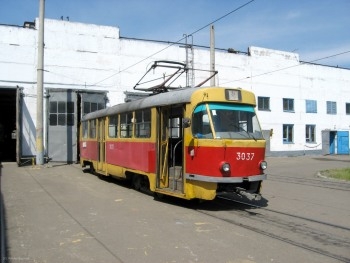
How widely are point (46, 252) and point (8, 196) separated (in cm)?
639

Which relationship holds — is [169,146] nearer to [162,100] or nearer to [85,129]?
[162,100]

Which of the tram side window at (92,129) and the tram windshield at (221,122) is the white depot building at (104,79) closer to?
the tram side window at (92,129)

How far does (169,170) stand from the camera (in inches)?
418

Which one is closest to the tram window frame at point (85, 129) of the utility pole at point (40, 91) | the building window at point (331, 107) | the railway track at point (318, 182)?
the utility pole at point (40, 91)

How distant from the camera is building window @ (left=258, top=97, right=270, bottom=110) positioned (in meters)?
35.1

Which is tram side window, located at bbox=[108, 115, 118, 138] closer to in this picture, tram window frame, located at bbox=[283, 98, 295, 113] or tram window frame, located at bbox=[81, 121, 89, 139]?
tram window frame, located at bbox=[81, 121, 89, 139]

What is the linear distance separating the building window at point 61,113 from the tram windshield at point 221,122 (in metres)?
18.2

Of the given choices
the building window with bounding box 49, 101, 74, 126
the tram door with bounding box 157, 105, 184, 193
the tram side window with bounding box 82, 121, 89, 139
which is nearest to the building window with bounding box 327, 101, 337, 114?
the building window with bounding box 49, 101, 74, 126

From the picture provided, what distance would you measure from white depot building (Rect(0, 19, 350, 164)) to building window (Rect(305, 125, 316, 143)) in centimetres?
8

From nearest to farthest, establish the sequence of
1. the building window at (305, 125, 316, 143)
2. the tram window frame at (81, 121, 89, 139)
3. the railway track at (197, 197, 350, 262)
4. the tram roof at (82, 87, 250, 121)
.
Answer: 1. the railway track at (197, 197, 350, 262)
2. the tram roof at (82, 87, 250, 121)
3. the tram window frame at (81, 121, 89, 139)
4. the building window at (305, 125, 316, 143)

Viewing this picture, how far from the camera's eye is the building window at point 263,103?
115 ft

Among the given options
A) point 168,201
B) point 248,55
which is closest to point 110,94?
point 248,55

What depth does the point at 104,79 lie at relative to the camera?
27.7m

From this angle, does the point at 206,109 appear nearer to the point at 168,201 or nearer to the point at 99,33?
the point at 168,201
